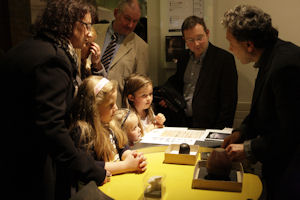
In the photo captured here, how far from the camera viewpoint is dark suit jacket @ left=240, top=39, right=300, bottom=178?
1460mm

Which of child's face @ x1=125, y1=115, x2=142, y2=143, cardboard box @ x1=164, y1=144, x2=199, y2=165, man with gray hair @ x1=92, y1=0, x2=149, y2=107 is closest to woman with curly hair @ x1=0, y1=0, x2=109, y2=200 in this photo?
cardboard box @ x1=164, y1=144, x2=199, y2=165

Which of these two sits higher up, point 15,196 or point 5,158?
point 5,158

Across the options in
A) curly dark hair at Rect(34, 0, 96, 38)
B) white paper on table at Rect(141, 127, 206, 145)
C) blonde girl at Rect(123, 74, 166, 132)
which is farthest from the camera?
blonde girl at Rect(123, 74, 166, 132)

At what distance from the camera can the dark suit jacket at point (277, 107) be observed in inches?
57.5

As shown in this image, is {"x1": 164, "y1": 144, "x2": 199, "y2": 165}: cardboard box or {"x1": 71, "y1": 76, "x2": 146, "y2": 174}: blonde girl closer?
{"x1": 71, "y1": 76, "x2": 146, "y2": 174}: blonde girl

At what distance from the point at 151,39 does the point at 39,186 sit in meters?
2.78

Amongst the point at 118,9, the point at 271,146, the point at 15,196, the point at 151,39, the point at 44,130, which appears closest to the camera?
the point at 44,130

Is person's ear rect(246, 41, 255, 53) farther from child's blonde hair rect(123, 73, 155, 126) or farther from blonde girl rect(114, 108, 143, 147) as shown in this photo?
child's blonde hair rect(123, 73, 155, 126)

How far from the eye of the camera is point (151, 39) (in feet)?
12.8

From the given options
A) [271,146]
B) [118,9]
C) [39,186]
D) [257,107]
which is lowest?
[39,186]

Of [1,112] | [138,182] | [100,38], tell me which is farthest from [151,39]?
[1,112]

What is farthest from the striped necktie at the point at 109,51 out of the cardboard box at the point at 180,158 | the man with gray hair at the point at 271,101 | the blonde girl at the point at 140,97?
the man with gray hair at the point at 271,101

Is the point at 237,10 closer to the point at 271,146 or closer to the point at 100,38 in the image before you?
the point at 271,146

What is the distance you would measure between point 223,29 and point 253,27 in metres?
2.03
